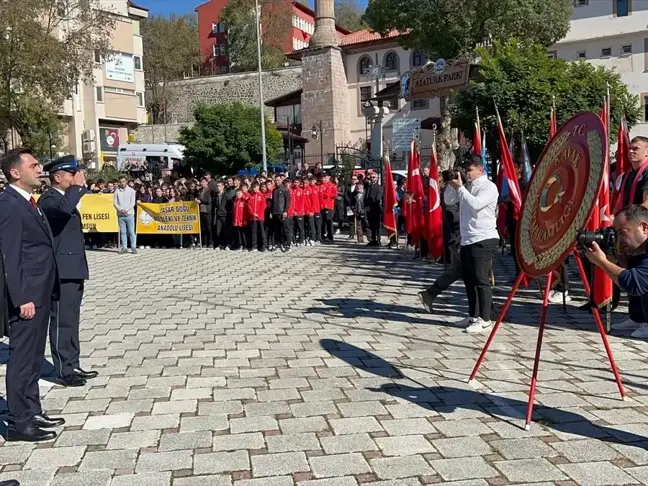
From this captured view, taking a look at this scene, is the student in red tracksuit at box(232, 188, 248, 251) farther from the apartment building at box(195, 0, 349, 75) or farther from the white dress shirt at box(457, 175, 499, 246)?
the apartment building at box(195, 0, 349, 75)

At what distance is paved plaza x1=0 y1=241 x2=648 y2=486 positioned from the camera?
4027mm

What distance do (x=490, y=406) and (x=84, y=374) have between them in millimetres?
3575

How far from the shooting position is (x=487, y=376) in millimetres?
5824

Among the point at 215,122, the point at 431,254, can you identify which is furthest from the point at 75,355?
the point at 215,122

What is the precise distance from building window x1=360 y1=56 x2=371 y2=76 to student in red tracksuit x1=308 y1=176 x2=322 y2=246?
3887 cm

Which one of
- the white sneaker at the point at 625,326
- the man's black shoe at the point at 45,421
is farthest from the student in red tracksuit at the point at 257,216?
the man's black shoe at the point at 45,421

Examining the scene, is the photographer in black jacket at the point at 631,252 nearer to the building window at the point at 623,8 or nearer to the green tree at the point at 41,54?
the green tree at the point at 41,54

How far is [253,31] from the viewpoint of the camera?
69.6 m

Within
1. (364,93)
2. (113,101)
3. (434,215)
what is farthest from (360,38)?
(434,215)

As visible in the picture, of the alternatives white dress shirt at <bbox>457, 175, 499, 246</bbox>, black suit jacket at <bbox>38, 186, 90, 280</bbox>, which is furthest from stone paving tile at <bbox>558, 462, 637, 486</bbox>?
black suit jacket at <bbox>38, 186, 90, 280</bbox>

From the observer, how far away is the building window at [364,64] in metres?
55.0

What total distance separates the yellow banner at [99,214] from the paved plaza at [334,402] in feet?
31.4

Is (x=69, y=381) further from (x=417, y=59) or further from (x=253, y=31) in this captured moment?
(x=253, y=31)

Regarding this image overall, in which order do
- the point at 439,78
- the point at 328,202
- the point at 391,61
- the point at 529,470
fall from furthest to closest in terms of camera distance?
the point at 391,61, the point at 328,202, the point at 439,78, the point at 529,470
